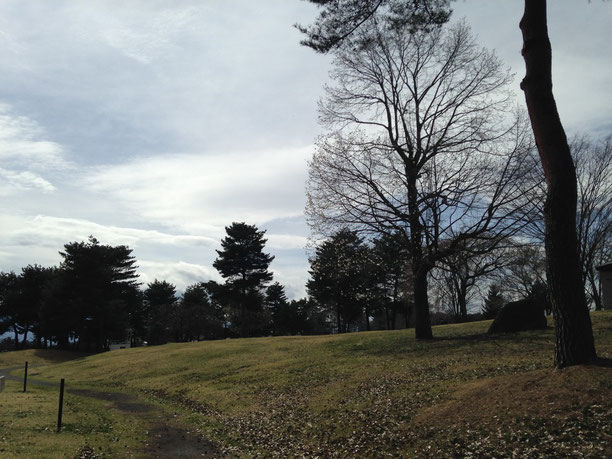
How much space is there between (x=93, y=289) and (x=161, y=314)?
13.6 m

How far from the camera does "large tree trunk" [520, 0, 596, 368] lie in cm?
996

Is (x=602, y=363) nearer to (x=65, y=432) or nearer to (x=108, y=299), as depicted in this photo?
(x=65, y=432)

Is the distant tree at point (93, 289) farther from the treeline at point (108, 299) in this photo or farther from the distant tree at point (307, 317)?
the distant tree at point (307, 317)

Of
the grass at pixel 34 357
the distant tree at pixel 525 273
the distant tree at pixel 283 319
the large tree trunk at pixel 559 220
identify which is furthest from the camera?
the distant tree at pixel 283 319

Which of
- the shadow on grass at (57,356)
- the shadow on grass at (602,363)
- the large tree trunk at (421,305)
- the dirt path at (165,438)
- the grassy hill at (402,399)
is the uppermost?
the large tree trunk at (421,305)

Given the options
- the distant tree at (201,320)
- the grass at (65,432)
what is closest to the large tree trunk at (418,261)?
the grass at (65,432)

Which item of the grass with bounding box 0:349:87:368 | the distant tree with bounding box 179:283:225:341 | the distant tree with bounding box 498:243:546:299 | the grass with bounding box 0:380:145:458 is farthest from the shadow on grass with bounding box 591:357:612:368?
the distant tree with bounding box 179:283:225:341

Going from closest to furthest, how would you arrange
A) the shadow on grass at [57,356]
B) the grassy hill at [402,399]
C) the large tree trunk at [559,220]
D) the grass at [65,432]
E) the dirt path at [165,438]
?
the grassy hill at [402,399], the large tree trunk at [559,220], the grass at [65,432], the dirt path at [165,438], the shadow on grass at [57,356]

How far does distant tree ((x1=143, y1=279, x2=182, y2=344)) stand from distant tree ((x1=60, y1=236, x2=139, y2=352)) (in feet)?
20.5

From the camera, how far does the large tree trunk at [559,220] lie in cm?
996

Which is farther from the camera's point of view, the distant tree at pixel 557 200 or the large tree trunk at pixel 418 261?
the large tree trunk at pixel 418 261

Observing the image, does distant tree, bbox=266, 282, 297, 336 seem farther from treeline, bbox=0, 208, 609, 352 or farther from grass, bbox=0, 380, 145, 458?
grass, bbox=0, 380, 145, 458

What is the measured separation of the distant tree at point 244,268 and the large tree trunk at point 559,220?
56.9 meters

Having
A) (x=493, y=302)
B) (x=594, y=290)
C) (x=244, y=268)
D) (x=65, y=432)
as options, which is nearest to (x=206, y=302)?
(x=244, y=268)
